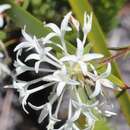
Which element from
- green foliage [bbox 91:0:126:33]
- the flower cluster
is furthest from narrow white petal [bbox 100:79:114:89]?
green foliage [bbox 91:0:126:33]

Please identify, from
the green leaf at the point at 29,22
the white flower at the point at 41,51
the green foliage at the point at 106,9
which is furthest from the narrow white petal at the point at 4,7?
the green foliage at the point at 106,9

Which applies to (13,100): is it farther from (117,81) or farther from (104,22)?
(117,81)

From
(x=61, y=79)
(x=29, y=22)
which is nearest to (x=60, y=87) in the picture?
(x=61, y=79)

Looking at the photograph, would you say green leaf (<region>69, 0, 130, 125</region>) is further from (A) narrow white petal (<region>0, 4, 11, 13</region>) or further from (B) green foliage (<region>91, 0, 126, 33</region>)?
(B) green foliage (<region>91, 0, 126, 33</region>)

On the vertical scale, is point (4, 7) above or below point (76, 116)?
above

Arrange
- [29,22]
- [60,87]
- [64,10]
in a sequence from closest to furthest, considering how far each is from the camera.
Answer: [60,87] < [29,22] < [64,10]

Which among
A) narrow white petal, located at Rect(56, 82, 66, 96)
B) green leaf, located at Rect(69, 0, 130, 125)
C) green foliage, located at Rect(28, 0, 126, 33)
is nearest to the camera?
narrow white petal, located at Rect(56, 82, 66, 96)

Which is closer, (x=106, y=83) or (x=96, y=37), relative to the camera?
(x=106, y=83)

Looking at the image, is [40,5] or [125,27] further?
[125,27]

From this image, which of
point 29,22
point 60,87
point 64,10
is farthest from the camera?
point 64,10

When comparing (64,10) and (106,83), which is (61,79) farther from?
(64,10)

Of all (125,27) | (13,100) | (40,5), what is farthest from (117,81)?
(125,27)
